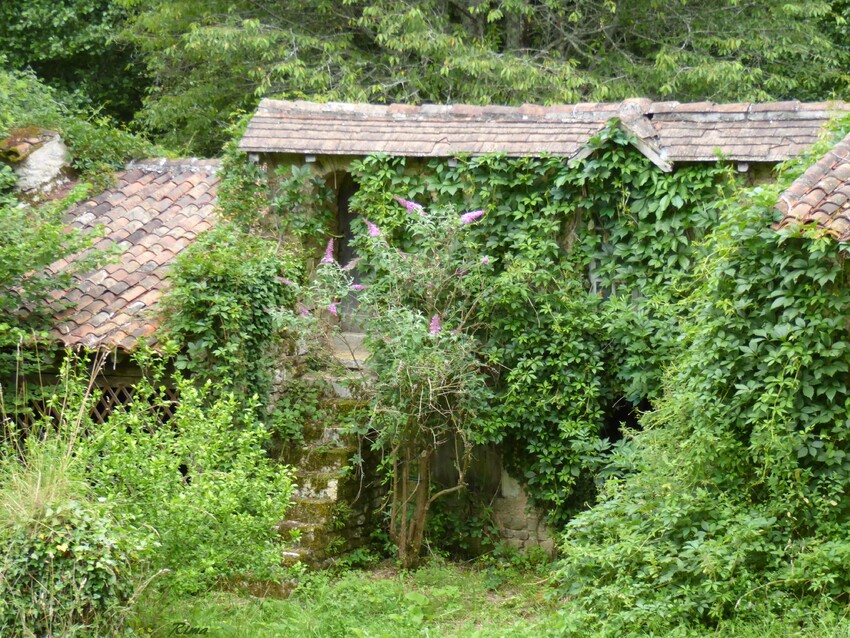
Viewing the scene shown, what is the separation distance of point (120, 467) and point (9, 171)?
20.0 feet

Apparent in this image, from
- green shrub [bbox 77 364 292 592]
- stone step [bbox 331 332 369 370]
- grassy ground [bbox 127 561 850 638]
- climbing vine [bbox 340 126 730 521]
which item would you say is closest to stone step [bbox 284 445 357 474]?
stone step [bbox 331 332 369 370]

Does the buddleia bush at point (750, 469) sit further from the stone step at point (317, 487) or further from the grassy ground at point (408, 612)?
the stone step at point (317, 487)

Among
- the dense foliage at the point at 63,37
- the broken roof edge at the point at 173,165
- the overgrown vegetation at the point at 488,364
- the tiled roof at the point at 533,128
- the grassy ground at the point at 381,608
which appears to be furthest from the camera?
the dense foliage at the point at 63,37

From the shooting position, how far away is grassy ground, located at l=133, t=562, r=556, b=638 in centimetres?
662

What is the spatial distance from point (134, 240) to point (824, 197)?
297 inches

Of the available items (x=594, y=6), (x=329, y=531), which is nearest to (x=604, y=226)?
(x=329, y=531)

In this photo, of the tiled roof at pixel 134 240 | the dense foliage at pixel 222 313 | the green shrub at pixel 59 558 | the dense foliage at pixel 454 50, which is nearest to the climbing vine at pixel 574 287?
the dense foliage at pixel 222 313

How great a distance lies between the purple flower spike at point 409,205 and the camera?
30.7ft

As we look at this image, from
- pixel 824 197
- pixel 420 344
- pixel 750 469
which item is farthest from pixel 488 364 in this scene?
pixel 824 197

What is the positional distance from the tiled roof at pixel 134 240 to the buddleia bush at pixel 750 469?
522 cm

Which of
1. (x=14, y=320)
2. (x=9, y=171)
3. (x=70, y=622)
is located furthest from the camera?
(x=9, y=171)

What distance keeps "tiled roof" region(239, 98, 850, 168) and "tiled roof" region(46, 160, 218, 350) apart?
1.49 meters

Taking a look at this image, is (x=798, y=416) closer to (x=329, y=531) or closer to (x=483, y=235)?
(x=483, y=235)

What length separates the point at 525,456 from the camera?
9633 mm
